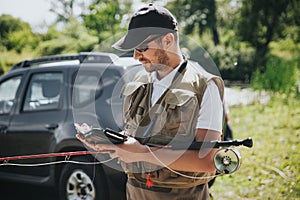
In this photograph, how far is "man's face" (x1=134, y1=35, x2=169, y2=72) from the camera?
6.94 feet

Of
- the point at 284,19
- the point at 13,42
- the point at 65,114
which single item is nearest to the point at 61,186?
the point at 65,114

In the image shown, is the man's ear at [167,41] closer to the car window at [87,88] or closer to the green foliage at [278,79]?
the car window at [87,88]

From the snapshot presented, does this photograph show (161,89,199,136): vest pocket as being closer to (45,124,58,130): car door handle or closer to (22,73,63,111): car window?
→ (45,124,58,130): car door handle

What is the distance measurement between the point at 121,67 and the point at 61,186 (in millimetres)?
1419

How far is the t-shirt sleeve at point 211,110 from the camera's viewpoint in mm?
1961

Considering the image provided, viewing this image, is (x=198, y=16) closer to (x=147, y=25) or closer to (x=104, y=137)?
(x=147, y=25)

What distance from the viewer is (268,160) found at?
6.62 m

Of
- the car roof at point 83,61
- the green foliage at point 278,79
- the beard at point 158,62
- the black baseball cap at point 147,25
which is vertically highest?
the black baseball cap at point 147,25

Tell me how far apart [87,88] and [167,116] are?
2.57m

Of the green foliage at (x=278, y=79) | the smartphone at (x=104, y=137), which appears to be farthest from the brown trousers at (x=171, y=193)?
the green foliage at (x=278, y=79)

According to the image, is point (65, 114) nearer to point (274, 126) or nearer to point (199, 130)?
point (199, 130)

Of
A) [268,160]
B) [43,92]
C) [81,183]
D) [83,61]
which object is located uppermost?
[83,61]

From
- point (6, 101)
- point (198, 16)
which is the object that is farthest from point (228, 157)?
point (198, 16)

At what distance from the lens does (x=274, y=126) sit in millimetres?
9430
